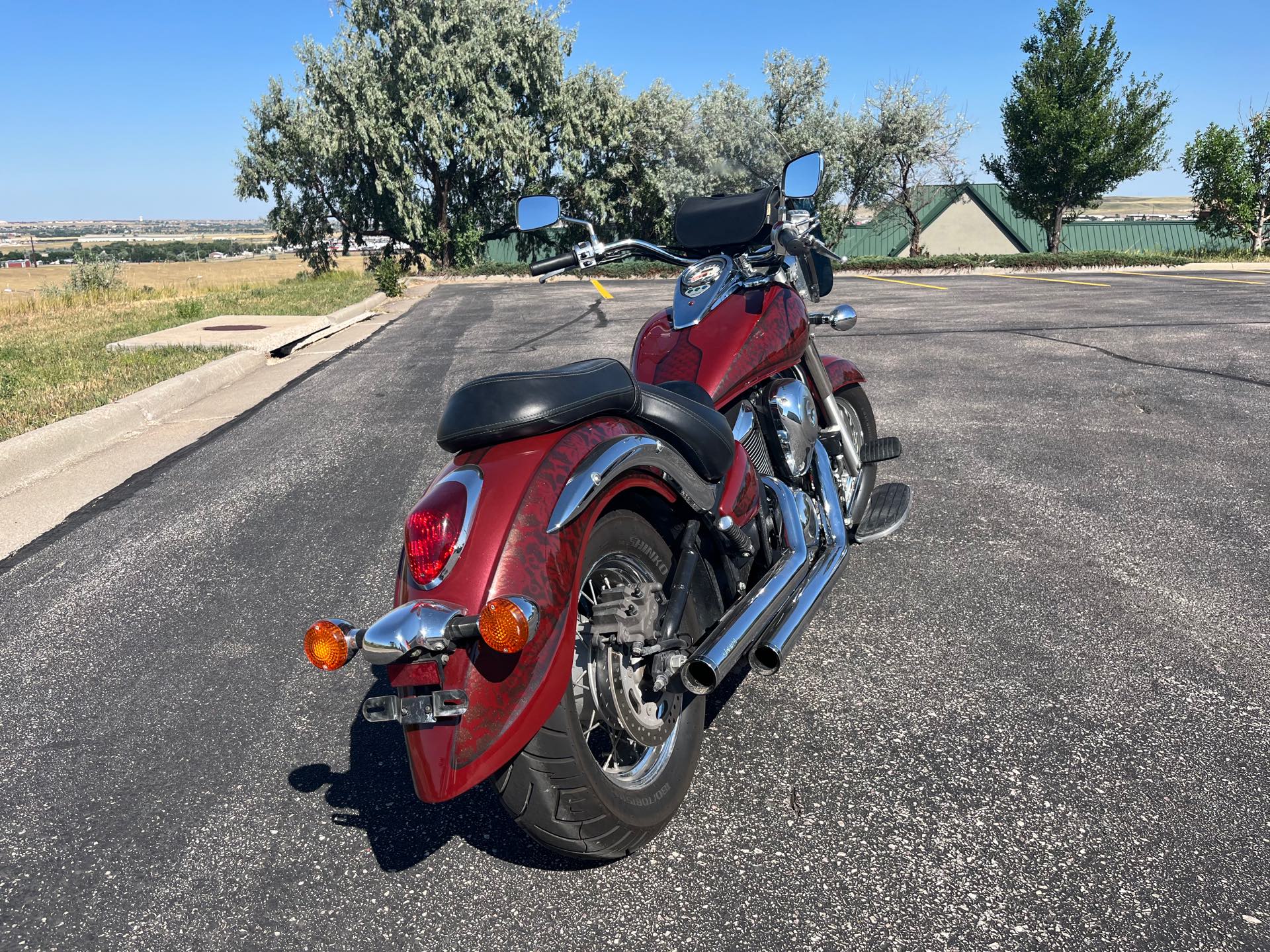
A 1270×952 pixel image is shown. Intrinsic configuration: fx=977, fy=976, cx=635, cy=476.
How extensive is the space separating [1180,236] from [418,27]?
31541 mm

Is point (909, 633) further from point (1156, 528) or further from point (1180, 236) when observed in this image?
point (1180, 236)

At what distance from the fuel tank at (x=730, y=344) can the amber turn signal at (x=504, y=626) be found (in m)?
Result: 1.50

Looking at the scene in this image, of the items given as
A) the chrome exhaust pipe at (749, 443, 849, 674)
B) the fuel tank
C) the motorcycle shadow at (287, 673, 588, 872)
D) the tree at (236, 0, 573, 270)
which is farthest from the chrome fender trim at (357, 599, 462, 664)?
the tree at (236, 0, 573, 270)

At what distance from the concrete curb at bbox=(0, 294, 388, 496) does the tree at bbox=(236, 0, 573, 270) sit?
24608 millimetres

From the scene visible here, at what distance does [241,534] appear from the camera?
543 centimetres

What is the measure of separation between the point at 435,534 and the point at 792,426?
1.81 metres

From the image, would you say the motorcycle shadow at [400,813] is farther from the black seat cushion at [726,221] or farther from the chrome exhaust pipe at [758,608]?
the black seat cushion at [726,221]

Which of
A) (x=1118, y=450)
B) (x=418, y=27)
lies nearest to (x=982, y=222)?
(x=418, y=27)

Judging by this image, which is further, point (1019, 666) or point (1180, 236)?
point (1180, 236)

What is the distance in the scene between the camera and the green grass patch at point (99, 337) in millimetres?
8891

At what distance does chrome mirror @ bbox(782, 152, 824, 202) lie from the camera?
3680mm

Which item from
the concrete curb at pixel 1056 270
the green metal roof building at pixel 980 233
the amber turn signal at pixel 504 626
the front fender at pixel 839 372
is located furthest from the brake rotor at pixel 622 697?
the green metal roof building at pixel 980 233

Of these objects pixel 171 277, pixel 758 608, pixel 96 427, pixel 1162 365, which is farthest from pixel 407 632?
pixel 171 277

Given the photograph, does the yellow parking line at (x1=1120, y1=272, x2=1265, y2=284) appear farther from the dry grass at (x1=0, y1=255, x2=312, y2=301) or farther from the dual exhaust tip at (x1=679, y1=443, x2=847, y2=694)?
the dry grass at (x1=0, y1=255, x2=312, y2=301)
